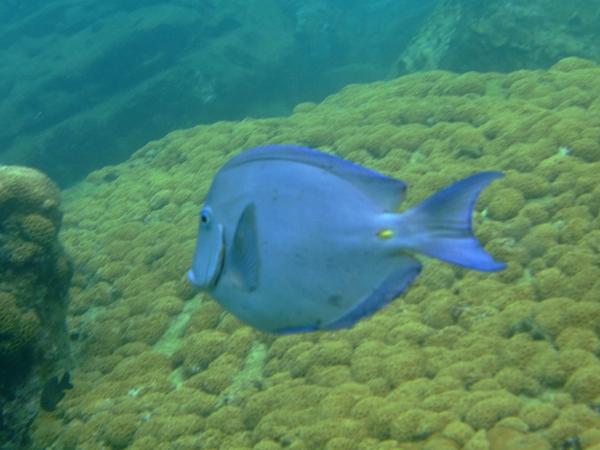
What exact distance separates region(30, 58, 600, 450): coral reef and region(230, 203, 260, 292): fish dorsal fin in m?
1.80

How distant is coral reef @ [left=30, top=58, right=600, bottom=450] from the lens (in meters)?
3.18

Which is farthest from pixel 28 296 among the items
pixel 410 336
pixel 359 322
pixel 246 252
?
pixel 246 252

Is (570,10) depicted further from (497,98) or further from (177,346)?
(177,346)

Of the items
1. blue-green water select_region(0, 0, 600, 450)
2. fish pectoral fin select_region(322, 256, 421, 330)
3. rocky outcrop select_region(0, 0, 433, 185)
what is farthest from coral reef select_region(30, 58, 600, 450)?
rocky outcrop select_region(0, 0, 433, 185)

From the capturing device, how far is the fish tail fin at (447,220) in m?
1.48

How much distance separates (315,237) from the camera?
1621 mm

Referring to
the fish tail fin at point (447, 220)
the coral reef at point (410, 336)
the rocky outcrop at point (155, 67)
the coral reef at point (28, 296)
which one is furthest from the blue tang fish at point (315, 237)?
the rocky outcrop at point (155, 67)

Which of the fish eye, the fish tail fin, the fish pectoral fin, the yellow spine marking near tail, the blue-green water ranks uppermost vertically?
the fish tail fin

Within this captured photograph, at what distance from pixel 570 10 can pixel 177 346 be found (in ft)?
33.5

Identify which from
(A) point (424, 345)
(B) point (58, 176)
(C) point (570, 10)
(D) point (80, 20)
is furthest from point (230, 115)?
(A) point (424, 345)

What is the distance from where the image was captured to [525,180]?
5.00 meters

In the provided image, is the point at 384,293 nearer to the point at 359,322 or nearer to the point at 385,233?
the point at 385,233

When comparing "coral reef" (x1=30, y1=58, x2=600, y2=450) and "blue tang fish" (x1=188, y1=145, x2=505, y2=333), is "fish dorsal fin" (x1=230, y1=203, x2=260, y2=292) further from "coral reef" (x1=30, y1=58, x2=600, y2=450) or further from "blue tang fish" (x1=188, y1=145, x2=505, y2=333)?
"coral reef" (x1=30, y1=58, x2=600, y2=450)

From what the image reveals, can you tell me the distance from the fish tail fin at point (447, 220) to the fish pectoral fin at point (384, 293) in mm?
64
